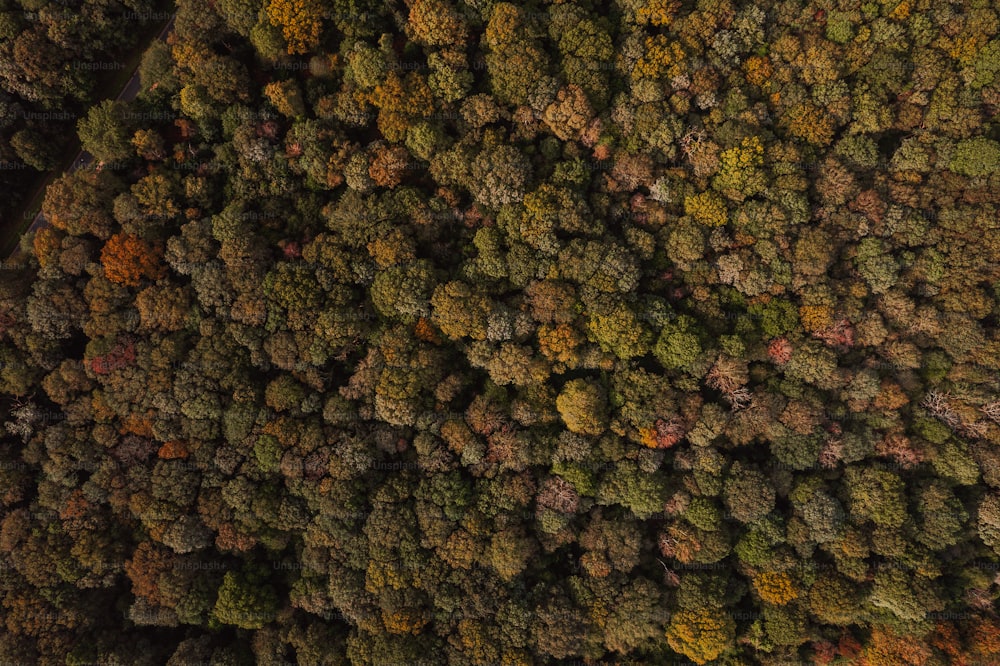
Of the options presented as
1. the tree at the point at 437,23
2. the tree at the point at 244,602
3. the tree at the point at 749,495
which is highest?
the tree at the point at 437,23

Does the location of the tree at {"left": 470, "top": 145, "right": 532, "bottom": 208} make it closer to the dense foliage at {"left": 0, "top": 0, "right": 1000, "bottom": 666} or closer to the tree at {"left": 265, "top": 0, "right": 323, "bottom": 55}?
the dense foliage at {"left": 0, "top": 0, "right": 1000, "bottom": 666}

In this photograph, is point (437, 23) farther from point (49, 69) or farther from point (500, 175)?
point (49, 69)

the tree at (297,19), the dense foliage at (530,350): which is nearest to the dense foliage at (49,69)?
the dense foliage at (530,350)

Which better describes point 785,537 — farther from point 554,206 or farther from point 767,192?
point 554,206

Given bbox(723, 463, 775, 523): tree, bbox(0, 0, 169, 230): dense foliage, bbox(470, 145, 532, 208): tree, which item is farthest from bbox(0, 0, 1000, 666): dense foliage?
bbox(0, 0, 169, 230): dense foliage

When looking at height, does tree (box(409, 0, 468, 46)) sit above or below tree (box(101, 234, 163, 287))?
above

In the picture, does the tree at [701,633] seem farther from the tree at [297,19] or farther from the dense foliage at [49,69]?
the dense foliage at [49,69]

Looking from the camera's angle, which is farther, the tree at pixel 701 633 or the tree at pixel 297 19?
the tree at pixel 297 19

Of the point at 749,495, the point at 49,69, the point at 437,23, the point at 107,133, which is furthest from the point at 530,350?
the point at 49,69
